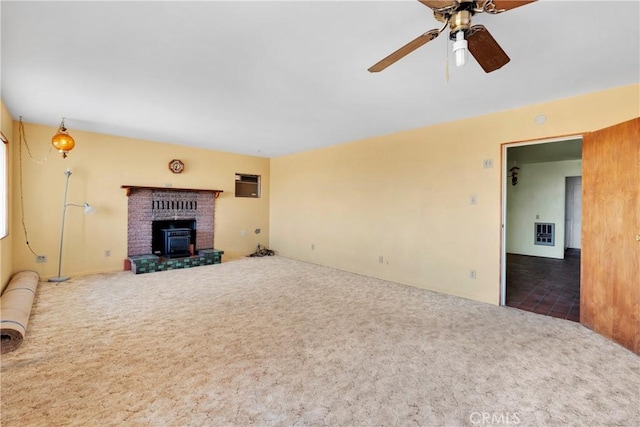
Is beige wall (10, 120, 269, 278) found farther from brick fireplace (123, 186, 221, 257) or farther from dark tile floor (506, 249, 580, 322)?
dark tile floor (506, 249, 580, 322)

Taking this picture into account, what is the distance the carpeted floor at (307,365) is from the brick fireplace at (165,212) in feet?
5.72

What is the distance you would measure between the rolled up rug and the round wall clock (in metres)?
2.65

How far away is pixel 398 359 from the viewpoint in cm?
228

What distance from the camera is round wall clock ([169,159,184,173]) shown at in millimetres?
5677

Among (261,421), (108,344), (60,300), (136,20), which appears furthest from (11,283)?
(261,421)

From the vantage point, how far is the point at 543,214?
7059mm

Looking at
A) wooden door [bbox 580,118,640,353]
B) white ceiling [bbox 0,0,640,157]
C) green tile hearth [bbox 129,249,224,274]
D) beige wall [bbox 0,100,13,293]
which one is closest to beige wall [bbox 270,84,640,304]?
white ceiling [bbox 0,0,640,157]

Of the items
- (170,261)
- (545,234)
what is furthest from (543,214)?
(170,261)

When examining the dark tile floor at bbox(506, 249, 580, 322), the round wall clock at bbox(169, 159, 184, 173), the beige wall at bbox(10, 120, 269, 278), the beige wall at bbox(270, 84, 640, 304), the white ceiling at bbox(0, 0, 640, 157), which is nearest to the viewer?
the white ceiling at bbox(0, 0, 640, 157)

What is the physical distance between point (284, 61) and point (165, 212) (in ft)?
14.4

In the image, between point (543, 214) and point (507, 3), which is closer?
point (507, 3)

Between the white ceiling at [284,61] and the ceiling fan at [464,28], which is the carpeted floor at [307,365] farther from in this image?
the white ceiling at [284,61]

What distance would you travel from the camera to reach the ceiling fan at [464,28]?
1419 millimetres

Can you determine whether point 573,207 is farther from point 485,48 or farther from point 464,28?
point 464,28
